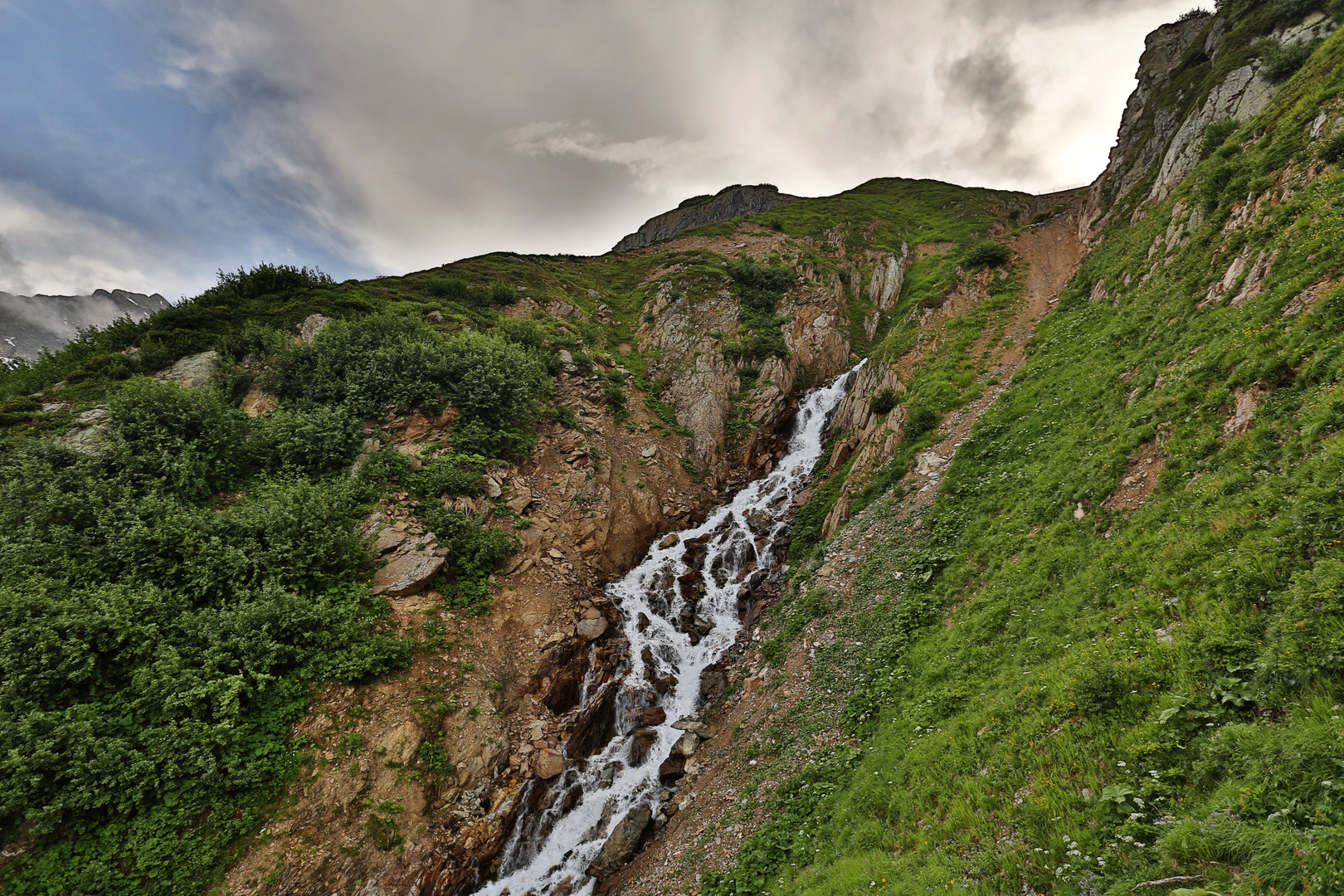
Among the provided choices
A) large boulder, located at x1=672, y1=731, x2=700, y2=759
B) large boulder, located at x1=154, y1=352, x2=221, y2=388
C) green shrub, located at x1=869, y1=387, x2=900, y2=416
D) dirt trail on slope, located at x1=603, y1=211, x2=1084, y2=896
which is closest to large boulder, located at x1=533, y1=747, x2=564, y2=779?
dirt trail on slope, located at x1=603, y1=211, x2=1084, y2=896

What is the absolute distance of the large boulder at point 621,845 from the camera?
581 inches

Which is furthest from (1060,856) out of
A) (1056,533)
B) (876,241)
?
(876,241)


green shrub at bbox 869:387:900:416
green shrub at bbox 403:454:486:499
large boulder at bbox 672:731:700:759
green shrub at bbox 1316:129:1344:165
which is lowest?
large boulder at bbox 672:731:700:759

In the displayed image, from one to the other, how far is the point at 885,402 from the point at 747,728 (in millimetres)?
21423

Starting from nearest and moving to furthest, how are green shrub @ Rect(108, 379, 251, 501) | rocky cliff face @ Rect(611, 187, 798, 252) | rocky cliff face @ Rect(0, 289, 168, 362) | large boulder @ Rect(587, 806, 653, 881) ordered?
large boulder @ Rect(587, 806, 653, 881) → green shrub @ Rect(108, 379, 251, 501) → rocky cliff face @ Rect(611, 187, 798, 252) → rocky cliff face @ Rect(0, 289, 168, 362)

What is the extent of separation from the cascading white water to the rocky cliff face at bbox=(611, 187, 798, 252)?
3058 inches

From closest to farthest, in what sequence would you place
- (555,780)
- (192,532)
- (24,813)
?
1. (24,813)
2. (192,532)
3. (555,780)

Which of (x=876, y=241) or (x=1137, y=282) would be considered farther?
(x=876, y=241)

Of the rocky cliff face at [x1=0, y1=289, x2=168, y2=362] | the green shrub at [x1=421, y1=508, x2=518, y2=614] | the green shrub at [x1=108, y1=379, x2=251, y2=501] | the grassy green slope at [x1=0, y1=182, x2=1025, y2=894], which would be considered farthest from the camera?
the rocky cliff face at [x1=0, y1=289, x2=168, y2=362]

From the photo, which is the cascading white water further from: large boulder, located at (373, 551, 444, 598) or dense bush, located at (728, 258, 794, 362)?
dense bush, located at (728, 258, 794, 362)

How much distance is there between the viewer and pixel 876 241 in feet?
193

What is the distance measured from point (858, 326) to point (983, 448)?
30.9 meters

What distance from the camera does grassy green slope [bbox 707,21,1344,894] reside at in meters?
5.50

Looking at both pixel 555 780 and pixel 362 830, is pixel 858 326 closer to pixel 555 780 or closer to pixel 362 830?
pixel 555 780
